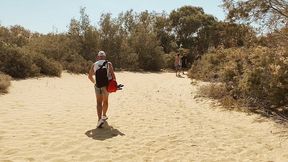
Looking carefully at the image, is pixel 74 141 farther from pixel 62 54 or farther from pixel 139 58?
pixel 139 58

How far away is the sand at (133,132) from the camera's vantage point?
24.0ft

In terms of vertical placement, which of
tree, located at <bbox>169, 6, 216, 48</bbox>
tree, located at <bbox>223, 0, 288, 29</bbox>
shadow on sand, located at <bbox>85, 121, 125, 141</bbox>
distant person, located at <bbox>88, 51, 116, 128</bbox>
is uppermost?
tree, located at <bbox>169, 6, 216, 48</bbox>

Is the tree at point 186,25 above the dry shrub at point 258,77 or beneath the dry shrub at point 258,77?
above

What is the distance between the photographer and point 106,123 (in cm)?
1007

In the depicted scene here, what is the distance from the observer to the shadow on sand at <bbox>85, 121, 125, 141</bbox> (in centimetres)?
859

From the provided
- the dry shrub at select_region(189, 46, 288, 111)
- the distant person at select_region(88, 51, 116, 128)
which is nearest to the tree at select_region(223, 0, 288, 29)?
the dry shrub at select_region(189, 46, 288, 111)

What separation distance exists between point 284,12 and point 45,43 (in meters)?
18.1

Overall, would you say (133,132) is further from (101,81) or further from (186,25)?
(186,25)

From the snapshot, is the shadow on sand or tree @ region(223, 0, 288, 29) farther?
tree @ region(223, 0, 288, 29)

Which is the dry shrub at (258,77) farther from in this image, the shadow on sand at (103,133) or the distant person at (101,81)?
the shadow on sand at (103,133)

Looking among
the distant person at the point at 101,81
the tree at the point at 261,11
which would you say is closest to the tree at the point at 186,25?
the tree at the point at 261,11

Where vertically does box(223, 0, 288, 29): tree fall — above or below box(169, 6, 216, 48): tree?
below

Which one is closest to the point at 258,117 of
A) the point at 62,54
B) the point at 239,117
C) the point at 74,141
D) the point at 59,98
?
the point at 239,117

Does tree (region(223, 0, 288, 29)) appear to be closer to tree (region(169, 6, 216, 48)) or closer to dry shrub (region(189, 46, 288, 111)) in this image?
dry shrub (region(189, 46, 288, 111))
